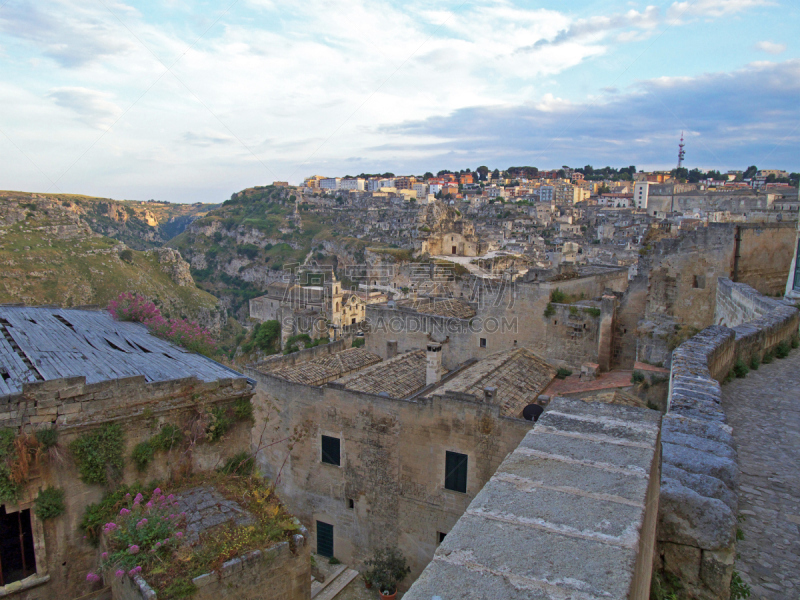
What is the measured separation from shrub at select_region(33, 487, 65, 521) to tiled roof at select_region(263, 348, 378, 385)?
6.58 meters

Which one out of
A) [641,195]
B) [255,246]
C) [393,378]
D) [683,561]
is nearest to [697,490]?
[683,561]

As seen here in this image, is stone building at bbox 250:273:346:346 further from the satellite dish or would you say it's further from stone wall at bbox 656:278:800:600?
stone wall at bbox 656:278:800:600

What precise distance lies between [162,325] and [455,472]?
21.9ft

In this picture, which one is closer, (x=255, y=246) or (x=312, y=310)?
(x=312, y=310)

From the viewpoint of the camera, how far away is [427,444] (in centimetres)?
1083

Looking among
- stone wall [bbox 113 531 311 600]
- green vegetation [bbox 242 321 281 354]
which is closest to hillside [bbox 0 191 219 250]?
green vegetation [bbox 242 321 281 354]

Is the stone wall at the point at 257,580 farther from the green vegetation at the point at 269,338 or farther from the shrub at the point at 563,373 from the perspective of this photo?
the green vegetation at the point at 269,338

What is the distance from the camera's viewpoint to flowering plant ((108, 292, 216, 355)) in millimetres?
9477

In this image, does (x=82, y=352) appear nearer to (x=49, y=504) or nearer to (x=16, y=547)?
(x=49, y=504)

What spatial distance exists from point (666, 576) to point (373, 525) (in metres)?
9.83

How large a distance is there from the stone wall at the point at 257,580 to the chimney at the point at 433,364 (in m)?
8.01

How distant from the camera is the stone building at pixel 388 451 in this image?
10.5 m

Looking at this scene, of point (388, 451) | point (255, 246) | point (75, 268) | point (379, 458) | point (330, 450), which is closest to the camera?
point (388, 451)

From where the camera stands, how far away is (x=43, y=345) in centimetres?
751
